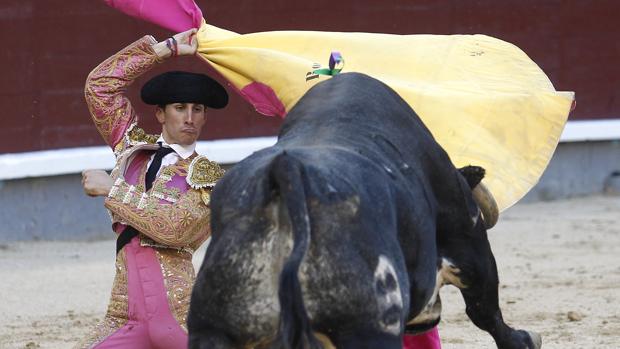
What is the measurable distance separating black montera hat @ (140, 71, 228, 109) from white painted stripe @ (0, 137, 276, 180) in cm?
336

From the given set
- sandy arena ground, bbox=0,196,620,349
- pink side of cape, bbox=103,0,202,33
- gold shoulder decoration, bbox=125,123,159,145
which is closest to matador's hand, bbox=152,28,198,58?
pink side of cape, bbox=103,0,202,33

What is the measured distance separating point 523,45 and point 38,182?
300 cm

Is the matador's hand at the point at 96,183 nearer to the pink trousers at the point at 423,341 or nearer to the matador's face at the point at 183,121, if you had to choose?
the matador's face at the point at 183,121

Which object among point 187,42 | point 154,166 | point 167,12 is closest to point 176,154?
point 154,166

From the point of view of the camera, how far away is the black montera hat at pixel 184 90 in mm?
3633

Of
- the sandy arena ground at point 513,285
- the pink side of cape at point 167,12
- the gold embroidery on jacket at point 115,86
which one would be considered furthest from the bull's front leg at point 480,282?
the sandy arena ground at point 513,285

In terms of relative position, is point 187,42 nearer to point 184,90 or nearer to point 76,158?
point 184,90

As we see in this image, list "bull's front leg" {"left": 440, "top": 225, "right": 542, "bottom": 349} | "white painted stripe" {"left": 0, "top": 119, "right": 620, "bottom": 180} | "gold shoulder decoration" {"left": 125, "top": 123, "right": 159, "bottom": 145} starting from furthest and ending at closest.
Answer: "white painted stripe" {"left": 0, "top": 119, "right": 620, "bottom": 180} → "gold shoulder decoration" {"left": 125, "top": 123, "right": 159, "bottom": 145} → "bull's front leg" {"left": 440, "top": 225, "right": 542, "bottom": 349}

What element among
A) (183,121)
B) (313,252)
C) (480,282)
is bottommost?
(480,282)

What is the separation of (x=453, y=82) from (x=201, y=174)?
2.73 ft

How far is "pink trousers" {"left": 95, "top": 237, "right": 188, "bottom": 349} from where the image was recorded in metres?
3.57

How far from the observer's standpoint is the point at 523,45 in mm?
8250

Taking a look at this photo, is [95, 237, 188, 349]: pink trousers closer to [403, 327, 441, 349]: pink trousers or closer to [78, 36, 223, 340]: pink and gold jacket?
[78, 36, 223, 340]: pink and gold jacket

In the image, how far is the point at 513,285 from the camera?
6.17 meters
